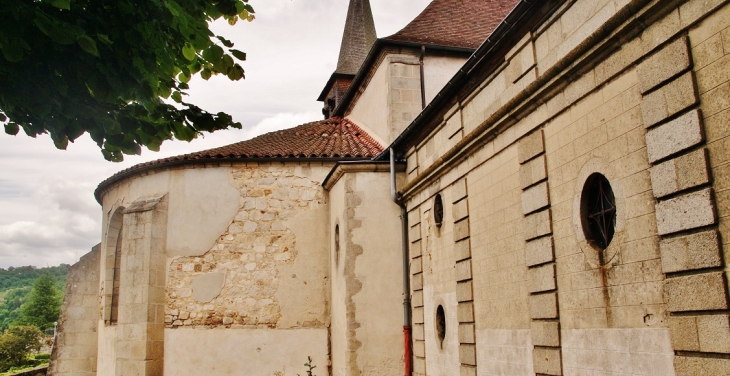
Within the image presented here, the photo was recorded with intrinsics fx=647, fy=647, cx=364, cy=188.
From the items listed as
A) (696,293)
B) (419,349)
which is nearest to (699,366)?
(696,293)

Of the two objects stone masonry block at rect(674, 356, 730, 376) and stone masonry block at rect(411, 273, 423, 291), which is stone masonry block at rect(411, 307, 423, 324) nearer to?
stone masonry block at rect(411, 273, 423, 291)

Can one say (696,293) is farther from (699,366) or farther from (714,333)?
(699,366)

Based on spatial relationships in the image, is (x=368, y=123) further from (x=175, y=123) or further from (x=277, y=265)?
(x=175, y=123)

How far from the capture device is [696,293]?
424 cm

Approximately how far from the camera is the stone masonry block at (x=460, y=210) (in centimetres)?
830

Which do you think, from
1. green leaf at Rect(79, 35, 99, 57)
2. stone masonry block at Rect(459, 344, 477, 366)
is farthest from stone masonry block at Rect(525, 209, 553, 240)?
green leaf at Rect(79, 35, 99, 57)

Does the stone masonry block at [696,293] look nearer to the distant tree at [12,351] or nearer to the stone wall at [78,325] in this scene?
the stone wall at [78,325]

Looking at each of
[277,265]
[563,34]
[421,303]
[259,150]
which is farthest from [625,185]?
[259,150]

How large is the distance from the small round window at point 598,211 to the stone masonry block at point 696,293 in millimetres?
954

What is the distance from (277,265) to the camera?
13.0m

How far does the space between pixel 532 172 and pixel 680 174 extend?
2.20 metres

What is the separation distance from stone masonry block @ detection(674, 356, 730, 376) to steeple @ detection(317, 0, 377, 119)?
60.0ft

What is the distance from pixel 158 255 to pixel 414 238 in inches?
220

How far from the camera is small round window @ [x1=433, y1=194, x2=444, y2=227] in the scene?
9344mm
